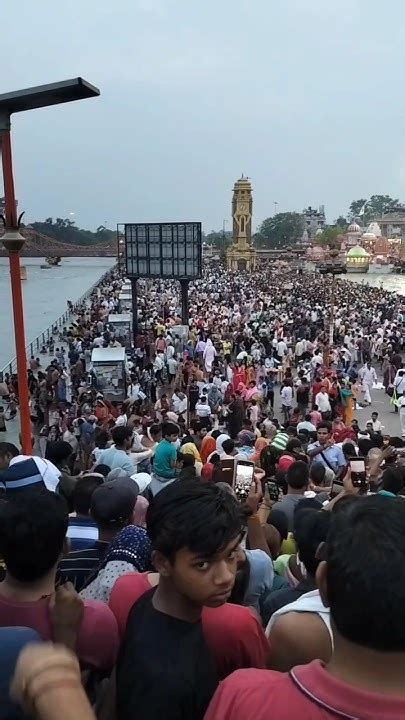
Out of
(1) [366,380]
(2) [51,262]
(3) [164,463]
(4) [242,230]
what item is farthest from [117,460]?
→ (2) [51,262]

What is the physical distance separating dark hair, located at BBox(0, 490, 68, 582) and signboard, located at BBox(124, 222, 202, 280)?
20324mm

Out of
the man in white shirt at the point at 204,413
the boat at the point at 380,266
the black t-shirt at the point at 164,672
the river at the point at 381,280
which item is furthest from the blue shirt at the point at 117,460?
the boat at the point at 380,266

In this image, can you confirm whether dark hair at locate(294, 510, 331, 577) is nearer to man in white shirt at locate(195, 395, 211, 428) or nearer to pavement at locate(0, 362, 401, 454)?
man in white shirt at locate(195, 395, 211, 428)

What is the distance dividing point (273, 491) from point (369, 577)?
440 centimetres

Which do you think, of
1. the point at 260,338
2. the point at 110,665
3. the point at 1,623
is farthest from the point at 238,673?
the point at 260,338

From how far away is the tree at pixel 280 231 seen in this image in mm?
131500

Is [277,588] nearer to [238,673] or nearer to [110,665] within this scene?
[110,665]

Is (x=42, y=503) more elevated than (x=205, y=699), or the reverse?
(x=42, y=503)

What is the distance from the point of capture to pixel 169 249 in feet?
73.6

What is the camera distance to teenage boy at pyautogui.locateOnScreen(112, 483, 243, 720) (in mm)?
1630

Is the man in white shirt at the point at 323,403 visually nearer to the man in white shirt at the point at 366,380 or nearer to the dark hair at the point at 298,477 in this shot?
the man in white shirt at the point at 366,380

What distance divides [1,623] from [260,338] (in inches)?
667

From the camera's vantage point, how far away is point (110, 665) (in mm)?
1898

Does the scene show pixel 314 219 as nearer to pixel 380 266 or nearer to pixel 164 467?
pixel 380 266
